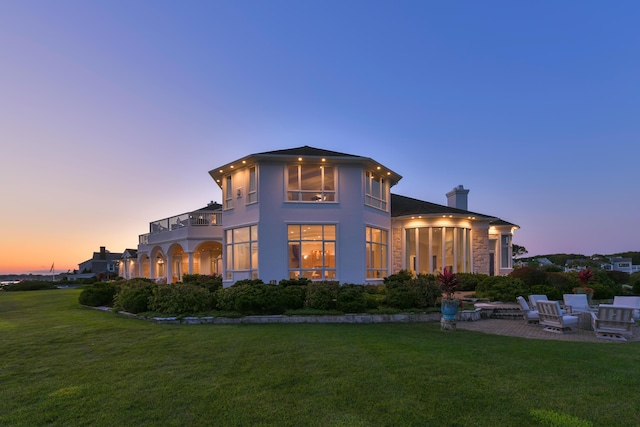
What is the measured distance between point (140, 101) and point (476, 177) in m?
29.8

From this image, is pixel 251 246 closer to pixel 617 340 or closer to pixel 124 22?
pixel 124 22

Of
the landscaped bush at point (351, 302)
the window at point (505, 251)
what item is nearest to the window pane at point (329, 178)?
the landscaped bush at point (351, 302)

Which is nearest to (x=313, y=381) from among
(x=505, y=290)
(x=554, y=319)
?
(x=554, y=319)

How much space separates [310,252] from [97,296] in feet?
31.4

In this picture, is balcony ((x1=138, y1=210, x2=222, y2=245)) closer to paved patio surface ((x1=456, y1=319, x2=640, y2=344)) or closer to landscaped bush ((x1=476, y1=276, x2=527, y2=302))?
landscaped bush ((x1=476, y1=276, x2=527, y2=302))

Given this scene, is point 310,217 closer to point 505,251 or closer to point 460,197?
point 460,197

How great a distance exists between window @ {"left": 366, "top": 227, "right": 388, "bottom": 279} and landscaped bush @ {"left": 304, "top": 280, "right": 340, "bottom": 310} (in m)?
6.60

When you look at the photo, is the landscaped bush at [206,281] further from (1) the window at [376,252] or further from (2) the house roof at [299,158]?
(1) the window at [376,252]

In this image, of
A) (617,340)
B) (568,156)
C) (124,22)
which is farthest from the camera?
(568,156)

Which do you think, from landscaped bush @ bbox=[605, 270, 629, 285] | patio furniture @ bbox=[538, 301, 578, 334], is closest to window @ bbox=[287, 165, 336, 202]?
patio furniture @ bbox=[538, 301, 578, 334]

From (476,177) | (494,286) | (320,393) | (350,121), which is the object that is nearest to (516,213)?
(476,177)

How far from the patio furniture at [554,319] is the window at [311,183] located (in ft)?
32.9

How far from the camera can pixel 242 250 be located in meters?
17.9

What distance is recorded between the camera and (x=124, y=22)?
563 inches
